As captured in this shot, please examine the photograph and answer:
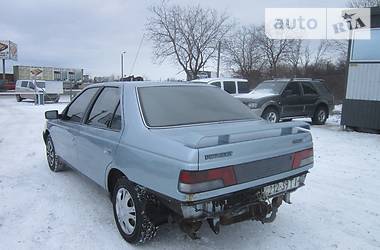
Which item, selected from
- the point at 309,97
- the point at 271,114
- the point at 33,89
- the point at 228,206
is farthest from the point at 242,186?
the point at 33,89

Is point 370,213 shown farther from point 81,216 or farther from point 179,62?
point 179,62

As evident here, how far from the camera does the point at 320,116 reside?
14.8 metres

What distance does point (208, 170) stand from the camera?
315 cm

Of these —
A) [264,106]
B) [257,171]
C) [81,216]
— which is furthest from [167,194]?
[264,106]

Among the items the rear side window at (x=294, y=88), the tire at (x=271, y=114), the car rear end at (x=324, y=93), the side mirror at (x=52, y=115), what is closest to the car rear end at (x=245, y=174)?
the side mirror at (x=52, y=115)

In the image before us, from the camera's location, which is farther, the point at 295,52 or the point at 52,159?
the point at 295,52

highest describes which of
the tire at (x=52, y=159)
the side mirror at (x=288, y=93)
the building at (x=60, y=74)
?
the building at (x=60, y=74)

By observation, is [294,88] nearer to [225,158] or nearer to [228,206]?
[228,206]

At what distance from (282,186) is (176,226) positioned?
1278 mm

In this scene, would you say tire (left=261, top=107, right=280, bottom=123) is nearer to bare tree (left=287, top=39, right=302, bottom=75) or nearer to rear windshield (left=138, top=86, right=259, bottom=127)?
rear windshield (left=138, top=86, right=259, bottom=127)

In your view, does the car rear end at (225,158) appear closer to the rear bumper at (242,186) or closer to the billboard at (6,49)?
the rear bumper at (242,186)

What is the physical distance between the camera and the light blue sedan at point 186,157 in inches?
126

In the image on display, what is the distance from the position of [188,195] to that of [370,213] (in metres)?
2.78

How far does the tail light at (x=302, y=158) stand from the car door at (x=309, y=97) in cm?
1082
